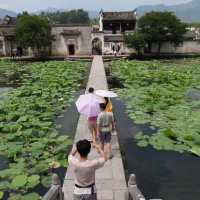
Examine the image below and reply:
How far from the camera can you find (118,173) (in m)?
5.10

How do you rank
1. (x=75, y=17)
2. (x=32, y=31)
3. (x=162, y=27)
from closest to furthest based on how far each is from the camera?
(x=32, y=31) < (x=162, y=27) < (x=75, y=17)

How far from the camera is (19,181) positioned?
4887 millimetres

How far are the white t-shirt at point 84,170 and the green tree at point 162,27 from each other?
2698cm

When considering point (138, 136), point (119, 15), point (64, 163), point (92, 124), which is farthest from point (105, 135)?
point (119, 15)

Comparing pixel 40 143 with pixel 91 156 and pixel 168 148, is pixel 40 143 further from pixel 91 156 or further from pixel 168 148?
pixel 168 148

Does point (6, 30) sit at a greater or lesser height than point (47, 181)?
greater

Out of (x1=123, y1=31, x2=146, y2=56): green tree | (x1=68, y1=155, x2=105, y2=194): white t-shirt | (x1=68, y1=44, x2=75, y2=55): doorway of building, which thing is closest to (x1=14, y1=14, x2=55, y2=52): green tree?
(x1=68, y1=44, x2=75, y2=55): doorway of building

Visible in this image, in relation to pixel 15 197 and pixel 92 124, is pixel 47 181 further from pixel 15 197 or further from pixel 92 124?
pixel 92 124

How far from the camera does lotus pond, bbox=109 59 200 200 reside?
17.9ft

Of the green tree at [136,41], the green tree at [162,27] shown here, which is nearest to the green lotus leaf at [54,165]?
the green tree at [136,41]

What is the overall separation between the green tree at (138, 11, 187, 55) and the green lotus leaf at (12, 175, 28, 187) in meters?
25.9

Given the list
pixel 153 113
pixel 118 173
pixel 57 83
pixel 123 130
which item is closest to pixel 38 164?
pixel 118 173

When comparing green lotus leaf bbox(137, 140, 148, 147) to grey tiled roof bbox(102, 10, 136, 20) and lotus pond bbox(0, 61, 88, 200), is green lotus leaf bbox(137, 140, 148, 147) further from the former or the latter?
grey tiled roof bbox(102, 10, 136, 20)

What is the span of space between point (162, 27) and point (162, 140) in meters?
24.5
